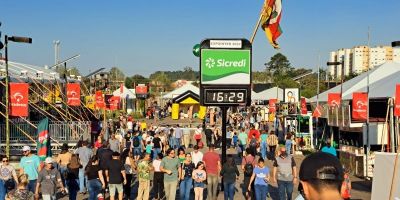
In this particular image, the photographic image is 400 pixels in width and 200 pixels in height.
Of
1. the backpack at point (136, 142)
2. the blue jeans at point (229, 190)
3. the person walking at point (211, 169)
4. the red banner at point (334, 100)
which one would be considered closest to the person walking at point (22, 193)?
the person walking at point (211, 169)

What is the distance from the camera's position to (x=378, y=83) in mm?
23797

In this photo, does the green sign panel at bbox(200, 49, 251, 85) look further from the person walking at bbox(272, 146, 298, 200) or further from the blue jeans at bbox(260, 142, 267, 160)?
the blue jeans at bbox(260, 142, 267, 160)

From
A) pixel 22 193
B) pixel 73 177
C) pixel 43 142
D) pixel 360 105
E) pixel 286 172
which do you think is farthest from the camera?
pixel 360 105

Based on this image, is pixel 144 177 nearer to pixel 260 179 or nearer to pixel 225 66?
pixel 260 179

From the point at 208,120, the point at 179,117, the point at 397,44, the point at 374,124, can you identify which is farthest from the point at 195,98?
the point at 397,44

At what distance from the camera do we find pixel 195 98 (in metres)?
60.5

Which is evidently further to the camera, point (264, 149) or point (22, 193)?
point (264, 149)

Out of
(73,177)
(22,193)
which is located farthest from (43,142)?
(22,193)

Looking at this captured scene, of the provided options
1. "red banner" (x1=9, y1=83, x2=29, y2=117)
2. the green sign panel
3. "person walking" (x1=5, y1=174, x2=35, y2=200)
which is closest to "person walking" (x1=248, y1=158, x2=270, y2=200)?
the green sign panel

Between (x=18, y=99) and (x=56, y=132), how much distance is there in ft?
24.1

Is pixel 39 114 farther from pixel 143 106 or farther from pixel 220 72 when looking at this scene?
pixel 143 106

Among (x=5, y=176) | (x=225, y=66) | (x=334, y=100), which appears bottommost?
(x=5, y=176)

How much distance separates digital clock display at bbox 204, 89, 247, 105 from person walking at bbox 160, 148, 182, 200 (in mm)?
2044

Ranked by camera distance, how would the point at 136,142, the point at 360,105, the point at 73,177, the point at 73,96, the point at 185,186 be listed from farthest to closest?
the point at 73,96
the point at 136,142
the point at 360,105
the point at 185,186
the point at 73,177
